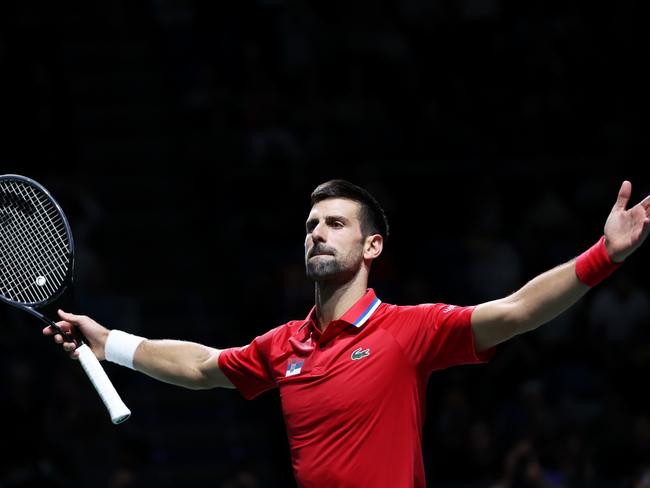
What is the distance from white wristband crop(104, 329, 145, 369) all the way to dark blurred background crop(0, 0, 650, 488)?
3.84 metres

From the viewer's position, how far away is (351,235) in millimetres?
6238

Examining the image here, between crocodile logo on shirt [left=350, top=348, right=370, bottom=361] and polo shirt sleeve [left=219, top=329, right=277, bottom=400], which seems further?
polo shirt sleeve [left=219, top=329, right=277, bottom=400]

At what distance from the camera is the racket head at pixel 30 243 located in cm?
671

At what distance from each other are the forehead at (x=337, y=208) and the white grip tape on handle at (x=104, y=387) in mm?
1295

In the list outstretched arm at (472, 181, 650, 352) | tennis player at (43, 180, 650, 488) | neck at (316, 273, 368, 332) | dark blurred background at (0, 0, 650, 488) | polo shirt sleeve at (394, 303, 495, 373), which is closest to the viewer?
outstretched arm at (472, 181, 650, 352)

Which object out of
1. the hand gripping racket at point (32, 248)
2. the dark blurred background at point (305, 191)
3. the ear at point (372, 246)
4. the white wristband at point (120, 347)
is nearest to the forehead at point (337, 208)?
the ear at point (372, 246)

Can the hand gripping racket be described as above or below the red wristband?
above

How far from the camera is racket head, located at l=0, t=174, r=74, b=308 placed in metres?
6.71

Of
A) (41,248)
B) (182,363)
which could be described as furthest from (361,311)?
(41,248)

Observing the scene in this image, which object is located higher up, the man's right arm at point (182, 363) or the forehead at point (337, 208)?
the forehead at point (337, 208)

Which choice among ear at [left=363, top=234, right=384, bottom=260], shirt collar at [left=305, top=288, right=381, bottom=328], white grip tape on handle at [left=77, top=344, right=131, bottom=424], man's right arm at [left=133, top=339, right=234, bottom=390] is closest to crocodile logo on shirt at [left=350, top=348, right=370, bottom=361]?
shirt collar at [left=305, top=288, right=381, bottom=328]

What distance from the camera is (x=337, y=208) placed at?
6277 mm

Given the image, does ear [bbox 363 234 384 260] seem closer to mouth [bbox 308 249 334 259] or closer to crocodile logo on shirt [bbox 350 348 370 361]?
mouth [bbox 308 249 334 259]

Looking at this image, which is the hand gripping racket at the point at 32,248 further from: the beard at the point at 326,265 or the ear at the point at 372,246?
the ear at the point at 372,246
